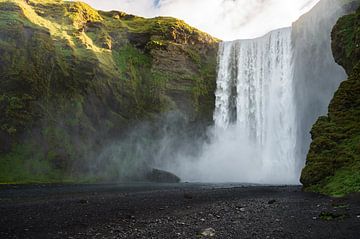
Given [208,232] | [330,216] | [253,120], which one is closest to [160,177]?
[253,120]

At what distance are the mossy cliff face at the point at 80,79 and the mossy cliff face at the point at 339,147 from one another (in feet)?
131

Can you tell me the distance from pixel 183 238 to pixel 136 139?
53476mm

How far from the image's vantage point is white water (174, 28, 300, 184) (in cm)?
6172

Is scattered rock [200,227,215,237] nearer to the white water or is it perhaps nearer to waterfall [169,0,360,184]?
waterfall [169,0,360,184]

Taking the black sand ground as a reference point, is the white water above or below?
above

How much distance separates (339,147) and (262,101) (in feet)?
133

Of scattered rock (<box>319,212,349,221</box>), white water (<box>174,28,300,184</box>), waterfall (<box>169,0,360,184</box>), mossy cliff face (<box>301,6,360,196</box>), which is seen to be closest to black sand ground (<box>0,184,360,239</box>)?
scattered rock (<box>319,212,349,221</box>)

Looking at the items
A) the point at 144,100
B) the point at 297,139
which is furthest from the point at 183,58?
the point at 297,139

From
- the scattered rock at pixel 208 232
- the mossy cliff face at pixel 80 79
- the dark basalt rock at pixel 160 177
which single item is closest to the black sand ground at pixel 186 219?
the scattered rock at pixel 208 232

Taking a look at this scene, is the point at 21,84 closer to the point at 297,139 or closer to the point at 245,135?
the point at 245,135

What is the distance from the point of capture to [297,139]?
195ft

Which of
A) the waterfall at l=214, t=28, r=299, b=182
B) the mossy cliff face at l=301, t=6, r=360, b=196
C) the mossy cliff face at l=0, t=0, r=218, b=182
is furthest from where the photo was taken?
→ the waterfall at l=214, t=28, r=299, b=182

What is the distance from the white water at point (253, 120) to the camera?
61.7 m

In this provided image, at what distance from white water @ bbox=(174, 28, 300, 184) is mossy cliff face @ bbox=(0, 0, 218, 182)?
16.7ft
